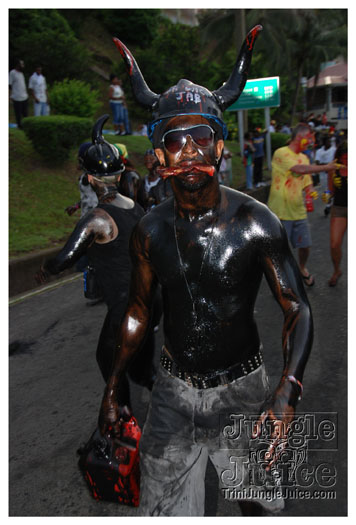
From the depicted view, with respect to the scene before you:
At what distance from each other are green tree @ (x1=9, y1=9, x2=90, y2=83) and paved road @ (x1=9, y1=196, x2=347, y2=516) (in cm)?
1685

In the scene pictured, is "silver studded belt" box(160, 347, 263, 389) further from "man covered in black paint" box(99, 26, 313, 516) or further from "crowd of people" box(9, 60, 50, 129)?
"crowd of people" box(9, 60, 50, 129)

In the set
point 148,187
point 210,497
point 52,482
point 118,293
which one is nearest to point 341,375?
point 210,497

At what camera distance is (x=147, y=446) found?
209 centimetres

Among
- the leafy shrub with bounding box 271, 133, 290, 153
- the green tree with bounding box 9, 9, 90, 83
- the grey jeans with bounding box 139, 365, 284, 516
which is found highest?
the green tree with bounding box 9, 9, 90, 83

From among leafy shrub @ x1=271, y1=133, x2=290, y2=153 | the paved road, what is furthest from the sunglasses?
leafy shrub @ x1=271, y1=133, x2=290, y2=153

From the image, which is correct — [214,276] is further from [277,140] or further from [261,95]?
[277,140]

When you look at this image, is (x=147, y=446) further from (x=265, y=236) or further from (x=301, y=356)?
(x=265, y=236)

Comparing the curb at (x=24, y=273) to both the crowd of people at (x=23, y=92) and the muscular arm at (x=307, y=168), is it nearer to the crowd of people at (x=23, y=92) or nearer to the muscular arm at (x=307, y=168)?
the muscular arm at (x=307, y=168)

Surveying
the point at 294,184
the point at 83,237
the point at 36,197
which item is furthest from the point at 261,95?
the point at 83,237

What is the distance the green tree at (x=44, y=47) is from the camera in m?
20.8

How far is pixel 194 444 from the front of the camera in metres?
2.06

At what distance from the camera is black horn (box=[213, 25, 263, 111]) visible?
6.82 feet

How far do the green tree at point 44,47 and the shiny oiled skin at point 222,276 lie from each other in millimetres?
21270

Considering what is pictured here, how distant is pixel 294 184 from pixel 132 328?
15.5ft
